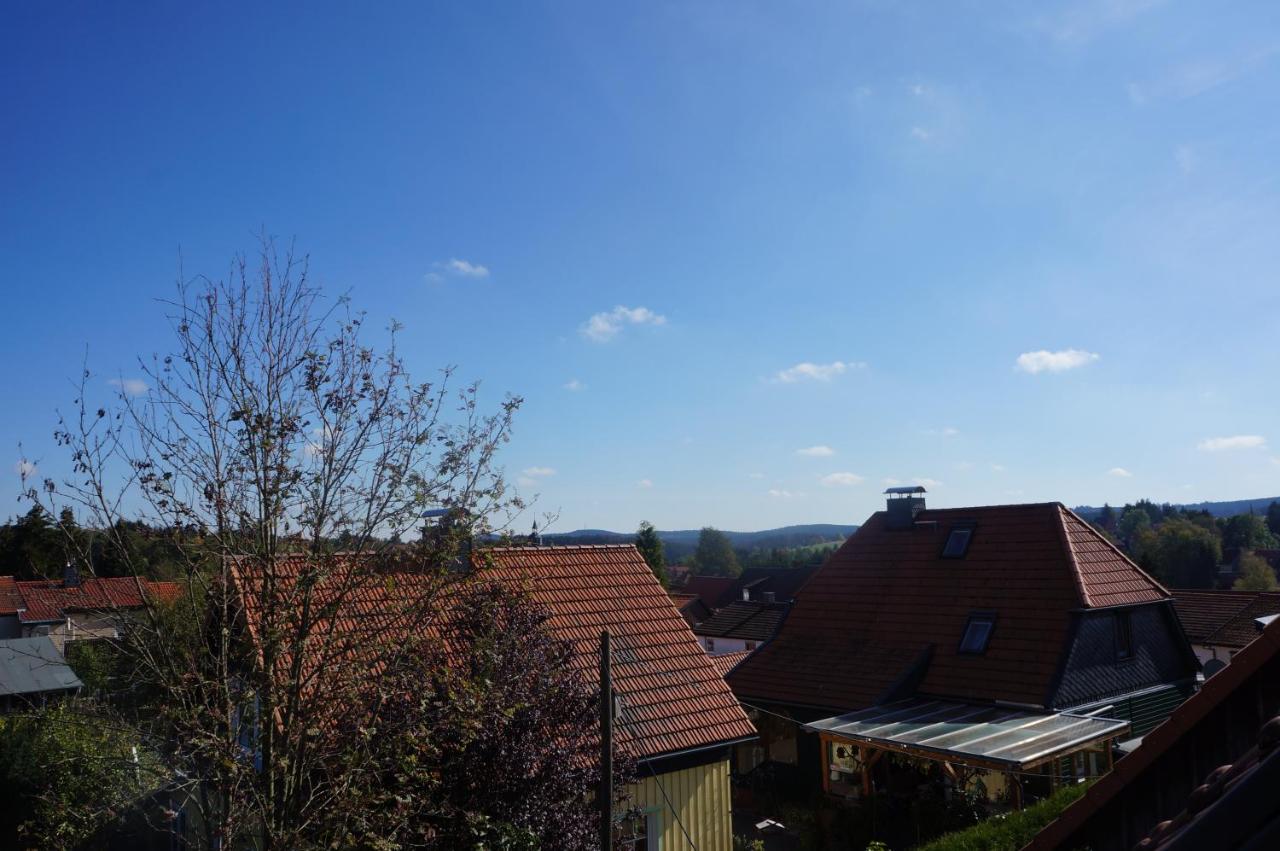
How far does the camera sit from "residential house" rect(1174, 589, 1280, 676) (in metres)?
31.9

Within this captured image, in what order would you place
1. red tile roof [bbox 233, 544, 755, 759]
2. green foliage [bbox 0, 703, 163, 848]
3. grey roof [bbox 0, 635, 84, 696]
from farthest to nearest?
grey roof [bbox 0, 635, 84, 696]
green foliage [bbox 0, 703, 163, 848]
red tile roof [bbox 233, 544, 755, 759]

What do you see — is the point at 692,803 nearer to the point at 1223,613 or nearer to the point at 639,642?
the point at 639,642

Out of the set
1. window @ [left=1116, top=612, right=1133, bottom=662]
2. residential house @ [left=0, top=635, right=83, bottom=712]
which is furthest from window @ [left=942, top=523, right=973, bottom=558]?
residential house @ [left=0, top=635, right=83, bottom=712]

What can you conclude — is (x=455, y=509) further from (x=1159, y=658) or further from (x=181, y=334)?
(x=1159, y=658)

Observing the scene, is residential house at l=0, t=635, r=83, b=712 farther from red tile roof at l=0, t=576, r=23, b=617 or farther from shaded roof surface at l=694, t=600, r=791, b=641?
shaded roof surface at l=694, t=600, r=791, b=641

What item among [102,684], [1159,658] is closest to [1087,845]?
[102,684]

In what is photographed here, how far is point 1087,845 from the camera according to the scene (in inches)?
A: 157

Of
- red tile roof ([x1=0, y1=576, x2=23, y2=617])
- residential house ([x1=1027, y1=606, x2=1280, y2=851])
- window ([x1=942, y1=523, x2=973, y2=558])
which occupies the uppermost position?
window ([x1=942, y1=523, x2=973, y2=558])

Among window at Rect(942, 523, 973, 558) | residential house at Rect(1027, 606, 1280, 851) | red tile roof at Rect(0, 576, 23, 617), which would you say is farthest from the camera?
red tile roof at Rect(0, 576, 23, 617)

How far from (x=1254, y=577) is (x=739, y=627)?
51.5 m

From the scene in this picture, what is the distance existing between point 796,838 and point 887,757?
8.23 ft

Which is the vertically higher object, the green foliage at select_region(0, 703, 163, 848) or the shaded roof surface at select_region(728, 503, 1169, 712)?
the shaded roof surface at select_region(728, 503, 1169, 712)

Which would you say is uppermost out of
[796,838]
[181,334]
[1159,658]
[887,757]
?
[181,334]

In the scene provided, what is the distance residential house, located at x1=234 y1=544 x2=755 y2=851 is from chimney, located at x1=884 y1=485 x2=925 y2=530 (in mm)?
10819
